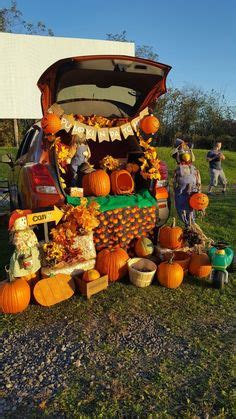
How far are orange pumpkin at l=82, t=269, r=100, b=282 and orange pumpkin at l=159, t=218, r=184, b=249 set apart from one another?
45.4 inches

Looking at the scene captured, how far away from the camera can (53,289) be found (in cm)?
396

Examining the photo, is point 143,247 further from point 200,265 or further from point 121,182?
point 121,182

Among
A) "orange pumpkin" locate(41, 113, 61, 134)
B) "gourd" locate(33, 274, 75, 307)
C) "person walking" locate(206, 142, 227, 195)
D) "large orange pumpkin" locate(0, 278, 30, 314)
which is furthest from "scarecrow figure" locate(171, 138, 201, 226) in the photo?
"person walking" locate(206, 142, 227, 195)

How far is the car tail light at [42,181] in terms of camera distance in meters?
4.36

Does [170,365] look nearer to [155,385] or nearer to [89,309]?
[155,385]

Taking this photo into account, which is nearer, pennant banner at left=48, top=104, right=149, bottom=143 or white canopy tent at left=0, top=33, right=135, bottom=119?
pennant banner at left=48, top=104, right=149, bottom=143

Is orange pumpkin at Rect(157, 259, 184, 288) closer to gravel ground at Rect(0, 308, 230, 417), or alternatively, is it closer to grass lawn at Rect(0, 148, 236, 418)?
grass lawn at Rect(0, 148, 236, 418)

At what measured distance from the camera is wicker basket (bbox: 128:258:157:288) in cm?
434

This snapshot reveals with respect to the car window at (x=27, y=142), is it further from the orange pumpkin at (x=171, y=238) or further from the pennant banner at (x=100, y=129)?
the orange pumpkin at (x=171, y=238)

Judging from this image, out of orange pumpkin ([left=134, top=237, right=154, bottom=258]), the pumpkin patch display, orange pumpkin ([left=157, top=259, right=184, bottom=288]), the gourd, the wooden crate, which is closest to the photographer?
the gourd

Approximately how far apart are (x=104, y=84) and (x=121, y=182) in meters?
1.53

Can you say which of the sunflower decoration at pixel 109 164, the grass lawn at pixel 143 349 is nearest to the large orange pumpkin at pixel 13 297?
the grass lawn at pixel 143 349

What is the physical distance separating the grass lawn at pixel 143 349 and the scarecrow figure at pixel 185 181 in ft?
4.04

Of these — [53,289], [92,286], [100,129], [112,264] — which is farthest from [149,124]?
[53,289]
